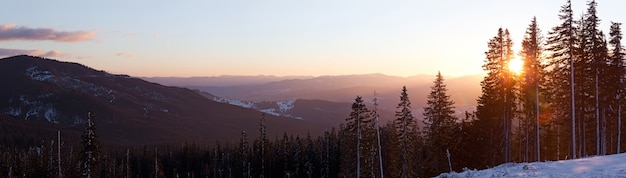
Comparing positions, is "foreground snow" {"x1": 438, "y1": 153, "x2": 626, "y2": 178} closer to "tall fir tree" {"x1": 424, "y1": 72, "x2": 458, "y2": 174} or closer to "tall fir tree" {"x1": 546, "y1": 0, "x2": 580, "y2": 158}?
"tall fir tree" {"x1": 546, "y1": 0, "x2": 580, "y2": 158}

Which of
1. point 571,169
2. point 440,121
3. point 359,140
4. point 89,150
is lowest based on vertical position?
point 89,150

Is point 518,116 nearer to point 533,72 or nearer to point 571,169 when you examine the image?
point 533,72

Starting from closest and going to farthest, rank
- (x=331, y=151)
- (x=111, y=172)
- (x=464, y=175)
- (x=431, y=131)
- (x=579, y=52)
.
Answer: (x=464, y=175)
(x=579, y=52)
(x=431, y=131)
(x=331, y=151)
(x=111, y=172)

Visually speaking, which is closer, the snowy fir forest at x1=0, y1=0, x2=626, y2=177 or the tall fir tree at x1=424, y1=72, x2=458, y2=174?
the snowy fir forest at x1=0, y1=0, x2=626, y2=177

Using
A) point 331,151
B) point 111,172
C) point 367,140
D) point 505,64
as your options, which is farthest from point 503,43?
point 111,172

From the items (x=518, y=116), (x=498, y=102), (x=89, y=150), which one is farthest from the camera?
(x=89, y=150)

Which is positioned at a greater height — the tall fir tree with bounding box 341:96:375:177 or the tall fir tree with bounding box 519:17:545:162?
the tall fir tree with bounding box 519:17:545:162

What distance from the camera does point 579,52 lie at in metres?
39.1

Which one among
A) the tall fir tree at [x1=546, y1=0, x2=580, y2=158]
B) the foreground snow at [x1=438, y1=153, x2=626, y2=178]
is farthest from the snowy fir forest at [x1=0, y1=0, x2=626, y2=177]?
the foreground snow at [x1=438, y1=153, x2=626, y2=178]

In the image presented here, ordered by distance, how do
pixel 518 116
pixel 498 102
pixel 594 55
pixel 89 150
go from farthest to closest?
pixel 89 150, pixel 518 116, pixel 498 102, pixel 594 55

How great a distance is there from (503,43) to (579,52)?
6311mm

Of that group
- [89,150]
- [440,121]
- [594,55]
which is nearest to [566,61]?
[594,55]

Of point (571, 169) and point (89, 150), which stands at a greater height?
point (571, 169)

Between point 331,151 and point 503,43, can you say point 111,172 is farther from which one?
point 503,43
